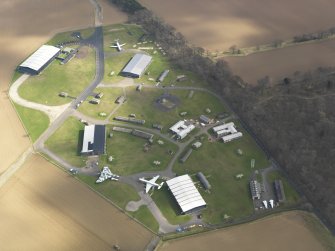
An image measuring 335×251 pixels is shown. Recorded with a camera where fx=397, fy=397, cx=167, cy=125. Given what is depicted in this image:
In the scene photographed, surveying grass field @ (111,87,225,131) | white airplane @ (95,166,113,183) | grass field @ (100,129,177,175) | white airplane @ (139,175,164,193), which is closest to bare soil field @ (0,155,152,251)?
white airplane @ (95,166,113,183)

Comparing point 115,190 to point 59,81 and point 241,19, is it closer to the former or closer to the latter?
point 59,81

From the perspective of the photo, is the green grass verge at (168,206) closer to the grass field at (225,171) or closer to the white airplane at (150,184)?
the white airplane at (150,184)

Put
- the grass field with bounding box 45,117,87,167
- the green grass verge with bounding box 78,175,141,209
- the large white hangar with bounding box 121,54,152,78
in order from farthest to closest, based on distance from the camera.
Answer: the large white hangar with bounding box 121,54,152,78 → the grass field with bounding box 45,117,87,167 → the green grass verge with bounding box 78,175,141,209

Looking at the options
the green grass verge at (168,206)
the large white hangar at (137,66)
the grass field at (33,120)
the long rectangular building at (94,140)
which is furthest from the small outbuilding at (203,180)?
the large white hangar at (137,66)

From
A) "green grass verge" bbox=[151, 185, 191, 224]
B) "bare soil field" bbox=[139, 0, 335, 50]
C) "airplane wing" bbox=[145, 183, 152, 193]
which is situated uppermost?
"bare soil field" bbox=[139, 0, 335, 50]

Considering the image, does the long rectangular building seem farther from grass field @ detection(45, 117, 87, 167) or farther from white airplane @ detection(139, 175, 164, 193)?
white airplane @ detection(139, 175, 164, 193)

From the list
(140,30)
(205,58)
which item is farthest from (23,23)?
(205,58)

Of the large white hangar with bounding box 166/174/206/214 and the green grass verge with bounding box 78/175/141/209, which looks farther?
the green grass verge with bounding box 78/175/141/209
